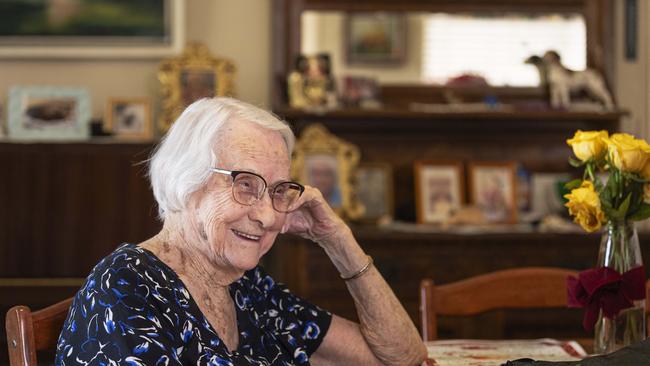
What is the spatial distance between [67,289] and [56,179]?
0.43 meters

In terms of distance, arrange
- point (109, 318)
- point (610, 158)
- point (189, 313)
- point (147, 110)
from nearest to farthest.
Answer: point (109, 318), point (189, 313), point (610, 158), point (147, 110)

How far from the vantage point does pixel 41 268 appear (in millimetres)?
3947

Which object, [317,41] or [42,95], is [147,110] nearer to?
[42,95]

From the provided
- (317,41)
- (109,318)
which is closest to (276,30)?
(317,41)

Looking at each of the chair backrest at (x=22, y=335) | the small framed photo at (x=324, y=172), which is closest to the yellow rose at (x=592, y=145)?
the chair backrest at (x=22, y=335)

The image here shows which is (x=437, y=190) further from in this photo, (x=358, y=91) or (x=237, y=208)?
(x=237, y=208)

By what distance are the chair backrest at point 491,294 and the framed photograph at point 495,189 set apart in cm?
166

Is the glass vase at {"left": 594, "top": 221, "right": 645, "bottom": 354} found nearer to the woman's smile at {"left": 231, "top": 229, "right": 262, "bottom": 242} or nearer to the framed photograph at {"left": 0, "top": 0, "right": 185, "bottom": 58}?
the woman's smile at {"left": 231, "top": 229, "right": 262, "bottom": 242}

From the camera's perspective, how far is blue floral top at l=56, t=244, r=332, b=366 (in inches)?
64.3

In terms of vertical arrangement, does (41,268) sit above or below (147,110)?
below

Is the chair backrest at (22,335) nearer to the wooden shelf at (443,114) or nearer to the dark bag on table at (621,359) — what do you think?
the dark bag on table at (621,359)

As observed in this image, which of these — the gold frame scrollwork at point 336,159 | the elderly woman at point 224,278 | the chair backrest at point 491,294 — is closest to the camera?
the elderly woman at point 224,278

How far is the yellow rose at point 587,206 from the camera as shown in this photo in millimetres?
1981

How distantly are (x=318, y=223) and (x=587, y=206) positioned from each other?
0.55 m
